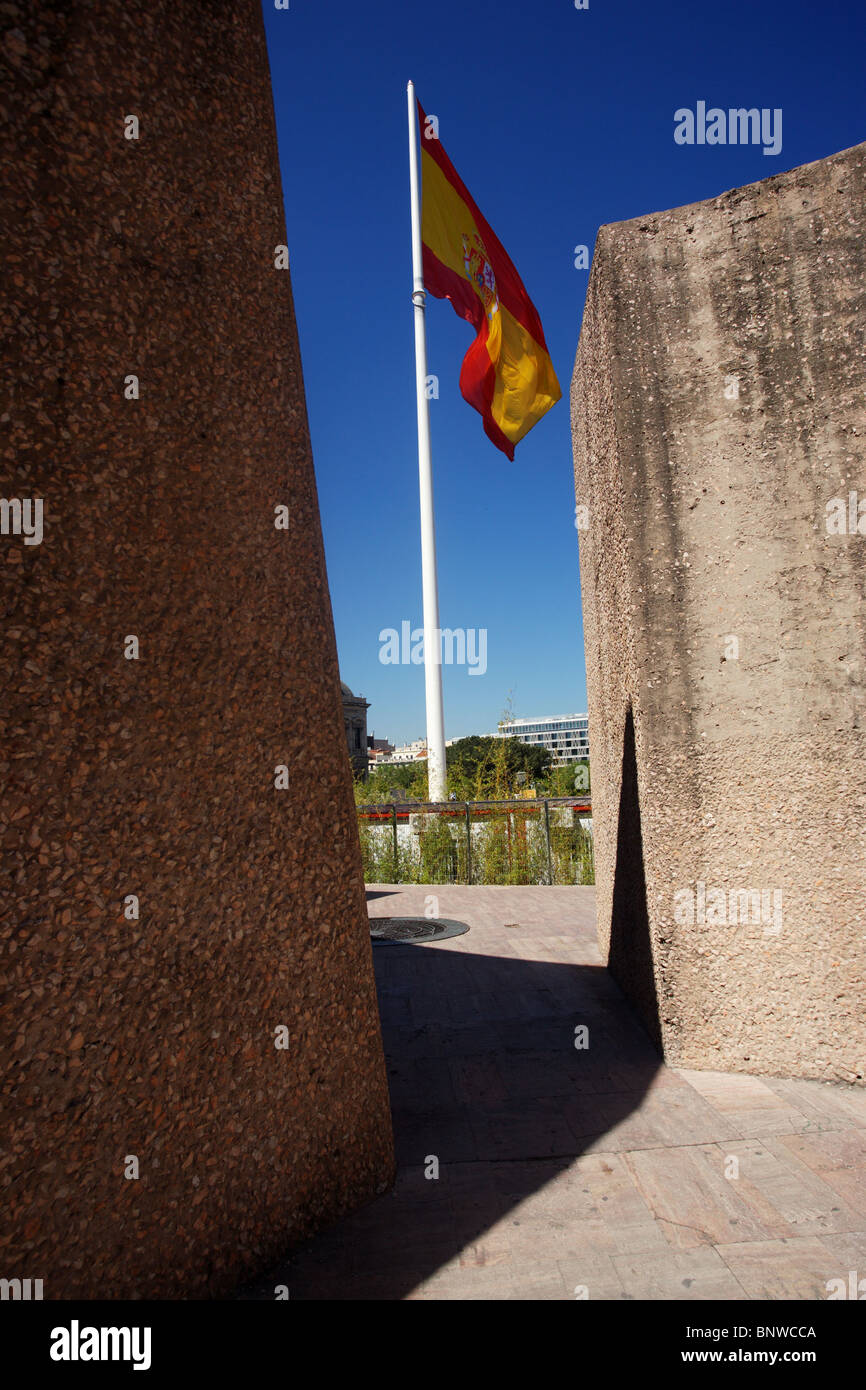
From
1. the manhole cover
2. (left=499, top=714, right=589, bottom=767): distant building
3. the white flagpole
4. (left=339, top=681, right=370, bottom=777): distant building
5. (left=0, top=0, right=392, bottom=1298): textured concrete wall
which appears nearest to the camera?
(left=0, top=0, right=392, bottom=1298): textured concrete wall

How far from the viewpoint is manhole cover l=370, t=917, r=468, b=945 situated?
7540mm

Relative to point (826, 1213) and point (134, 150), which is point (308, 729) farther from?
point (826, 1213)

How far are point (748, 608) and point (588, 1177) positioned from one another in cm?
288

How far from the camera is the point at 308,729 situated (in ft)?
9.74

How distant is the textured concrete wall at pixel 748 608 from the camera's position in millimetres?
3980

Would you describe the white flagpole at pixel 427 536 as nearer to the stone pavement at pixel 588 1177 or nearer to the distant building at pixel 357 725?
the stone pavement at pixel 588 1177

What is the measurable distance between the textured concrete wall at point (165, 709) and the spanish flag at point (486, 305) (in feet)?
14.1

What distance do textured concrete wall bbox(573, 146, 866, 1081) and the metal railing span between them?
6.92 meters

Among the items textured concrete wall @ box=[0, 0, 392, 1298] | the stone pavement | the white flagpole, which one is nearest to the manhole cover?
the stone pavement

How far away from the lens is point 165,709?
2383 millimetres

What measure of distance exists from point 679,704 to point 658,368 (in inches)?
77.5

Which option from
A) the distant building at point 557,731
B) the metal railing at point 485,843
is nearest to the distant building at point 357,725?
the metal railing at point 485,843

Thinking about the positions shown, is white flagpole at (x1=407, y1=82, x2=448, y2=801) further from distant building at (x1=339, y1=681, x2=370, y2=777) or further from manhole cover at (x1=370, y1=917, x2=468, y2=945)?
distant building at (x1=339, y1=681, x2=370, y2=777)
